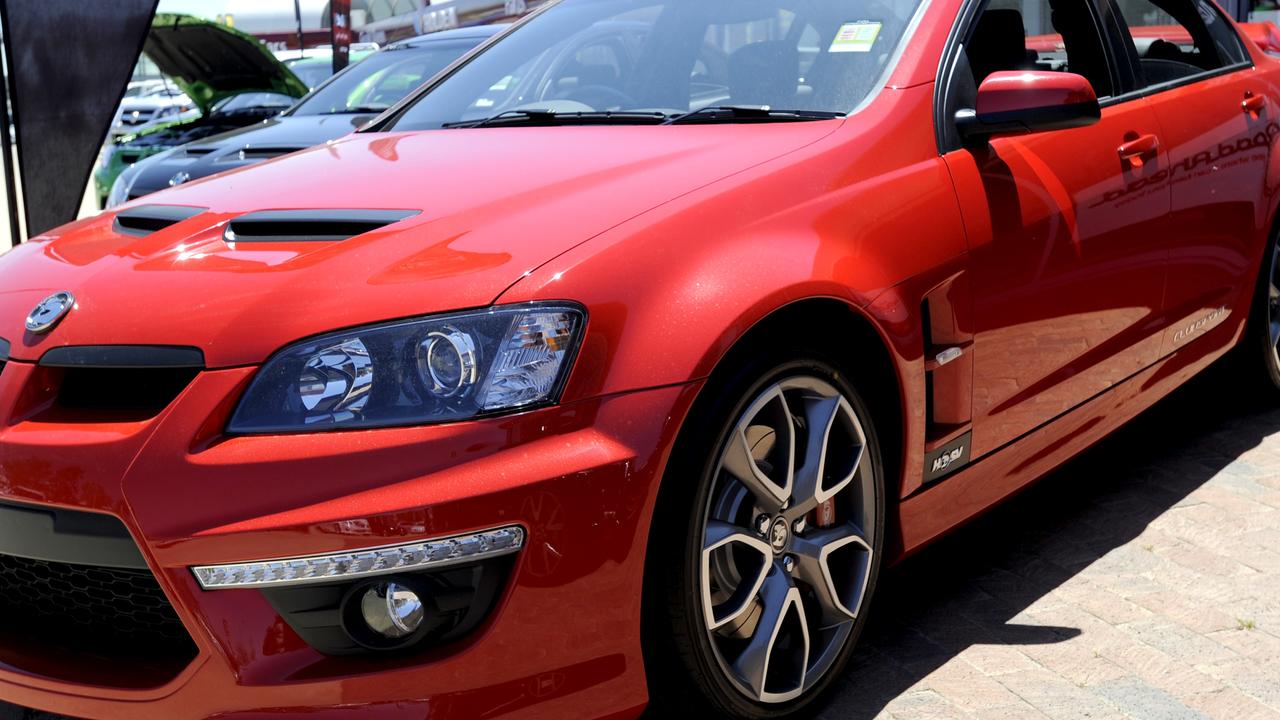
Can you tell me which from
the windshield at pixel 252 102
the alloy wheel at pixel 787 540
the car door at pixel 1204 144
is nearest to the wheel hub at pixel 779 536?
the alloy wheel at pixel 787 540

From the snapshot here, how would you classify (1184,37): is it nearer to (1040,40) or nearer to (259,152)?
(1040,40)

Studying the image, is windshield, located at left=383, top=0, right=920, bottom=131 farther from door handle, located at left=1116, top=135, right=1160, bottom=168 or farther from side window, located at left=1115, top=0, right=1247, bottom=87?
side window, located at left=1115, top=0, right=1247, bottom=87

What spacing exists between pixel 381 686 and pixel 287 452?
373 millimetres

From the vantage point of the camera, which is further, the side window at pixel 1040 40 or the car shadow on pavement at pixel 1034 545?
the side window at pixel 1040 40

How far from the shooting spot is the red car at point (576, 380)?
6.56 ft

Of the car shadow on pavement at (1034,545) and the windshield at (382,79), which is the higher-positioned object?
the windshield at (382,79)

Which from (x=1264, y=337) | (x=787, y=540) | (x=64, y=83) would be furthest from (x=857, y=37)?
(x=64, y=83)

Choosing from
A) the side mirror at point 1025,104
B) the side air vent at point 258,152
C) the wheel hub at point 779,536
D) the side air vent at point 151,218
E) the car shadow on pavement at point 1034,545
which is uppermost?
the side mirror at point 1025,104

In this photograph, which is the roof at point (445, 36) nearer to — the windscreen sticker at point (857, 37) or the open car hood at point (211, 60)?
the open car hood at point (211, 60)

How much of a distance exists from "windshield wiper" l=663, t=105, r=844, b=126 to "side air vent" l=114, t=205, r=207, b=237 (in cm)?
104

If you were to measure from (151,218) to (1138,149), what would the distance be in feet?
7.79

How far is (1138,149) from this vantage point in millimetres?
3430

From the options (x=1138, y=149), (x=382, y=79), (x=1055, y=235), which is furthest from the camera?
(x=382, y=79)

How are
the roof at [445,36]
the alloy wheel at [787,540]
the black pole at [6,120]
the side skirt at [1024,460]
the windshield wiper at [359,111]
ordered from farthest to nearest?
the roof at [445,36] → the windshield wiper at [359,111] → the black pole at [6,120] → the side skirt at [1024,460] → the alloy wheel at [787,540]
